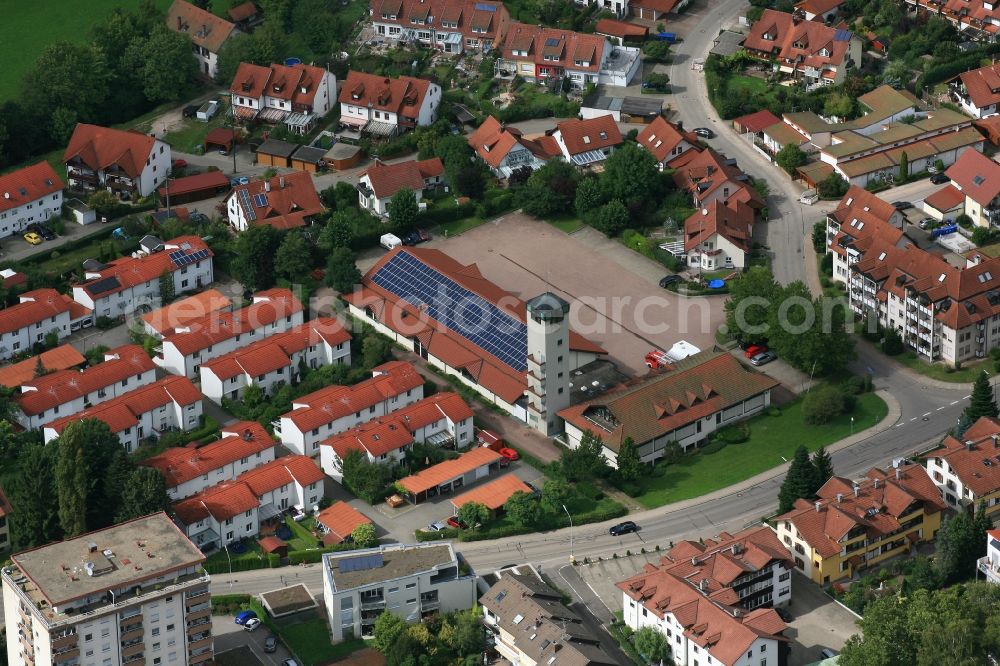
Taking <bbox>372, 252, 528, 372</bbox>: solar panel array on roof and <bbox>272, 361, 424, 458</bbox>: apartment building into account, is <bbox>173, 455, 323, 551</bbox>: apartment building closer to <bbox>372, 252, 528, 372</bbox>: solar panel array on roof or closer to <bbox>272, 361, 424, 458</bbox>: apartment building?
<bbox>272, 361, 424, 458</bbox>: apartment building

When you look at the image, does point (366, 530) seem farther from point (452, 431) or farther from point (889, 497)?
point (889, 497)

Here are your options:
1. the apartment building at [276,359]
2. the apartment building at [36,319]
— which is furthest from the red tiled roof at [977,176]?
the apartment building at [36,319]

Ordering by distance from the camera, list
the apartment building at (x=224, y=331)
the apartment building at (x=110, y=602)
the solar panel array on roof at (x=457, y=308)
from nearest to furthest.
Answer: the apartment building at (x=110, y=602)
the solar panel array on roof at (x=457, y=308)
the apartment building at (x=224, y=331)

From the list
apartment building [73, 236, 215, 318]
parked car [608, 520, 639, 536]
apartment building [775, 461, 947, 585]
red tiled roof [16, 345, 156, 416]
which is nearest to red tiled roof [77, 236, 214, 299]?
apartment building [73, 236, 215, 318]

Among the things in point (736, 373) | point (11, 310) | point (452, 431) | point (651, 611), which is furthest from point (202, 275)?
point (651, 611)

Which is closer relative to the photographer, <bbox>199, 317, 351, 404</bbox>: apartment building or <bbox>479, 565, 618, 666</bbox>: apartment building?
<bbox>479, 565, 618, 666</bbox>: apartment building

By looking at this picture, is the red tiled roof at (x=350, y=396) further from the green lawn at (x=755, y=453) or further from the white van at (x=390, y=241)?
the white van at (x=390, y=241)
